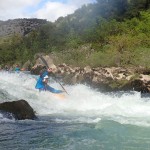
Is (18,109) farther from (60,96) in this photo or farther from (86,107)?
(60,96)

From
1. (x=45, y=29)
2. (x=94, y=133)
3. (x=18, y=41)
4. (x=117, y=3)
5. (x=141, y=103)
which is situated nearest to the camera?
→ (x=94, y=133)

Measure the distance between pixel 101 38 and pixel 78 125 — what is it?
137ft

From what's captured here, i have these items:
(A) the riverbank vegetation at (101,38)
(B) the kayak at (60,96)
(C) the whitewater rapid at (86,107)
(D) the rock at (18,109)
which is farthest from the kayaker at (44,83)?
(A) the riverbank vegetation at (101,38)

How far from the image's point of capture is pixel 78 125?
12102 millimetres

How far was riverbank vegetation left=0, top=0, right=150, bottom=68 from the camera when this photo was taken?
33.4 metres

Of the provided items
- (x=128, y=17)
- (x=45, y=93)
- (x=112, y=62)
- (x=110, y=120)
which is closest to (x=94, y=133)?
(x=110, y=120)

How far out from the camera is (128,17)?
6706 centimetres

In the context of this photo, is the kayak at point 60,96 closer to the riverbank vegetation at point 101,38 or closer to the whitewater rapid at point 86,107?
the whitewater rapid at point 86,107

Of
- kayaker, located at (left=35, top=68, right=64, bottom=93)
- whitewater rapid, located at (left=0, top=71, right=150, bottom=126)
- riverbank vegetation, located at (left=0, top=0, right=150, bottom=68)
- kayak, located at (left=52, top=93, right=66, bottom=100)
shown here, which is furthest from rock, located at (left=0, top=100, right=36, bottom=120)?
riverbank vegetation, located at (left=0, top=0, right=150, bottom=68)

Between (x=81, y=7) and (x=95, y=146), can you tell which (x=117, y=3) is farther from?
(x=95, y=146)

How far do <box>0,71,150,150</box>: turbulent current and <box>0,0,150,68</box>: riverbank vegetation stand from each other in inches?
473

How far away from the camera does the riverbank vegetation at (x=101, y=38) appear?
33.4m

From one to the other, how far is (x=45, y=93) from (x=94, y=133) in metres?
7.93

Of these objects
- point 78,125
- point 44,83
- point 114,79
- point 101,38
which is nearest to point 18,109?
point 78,125
